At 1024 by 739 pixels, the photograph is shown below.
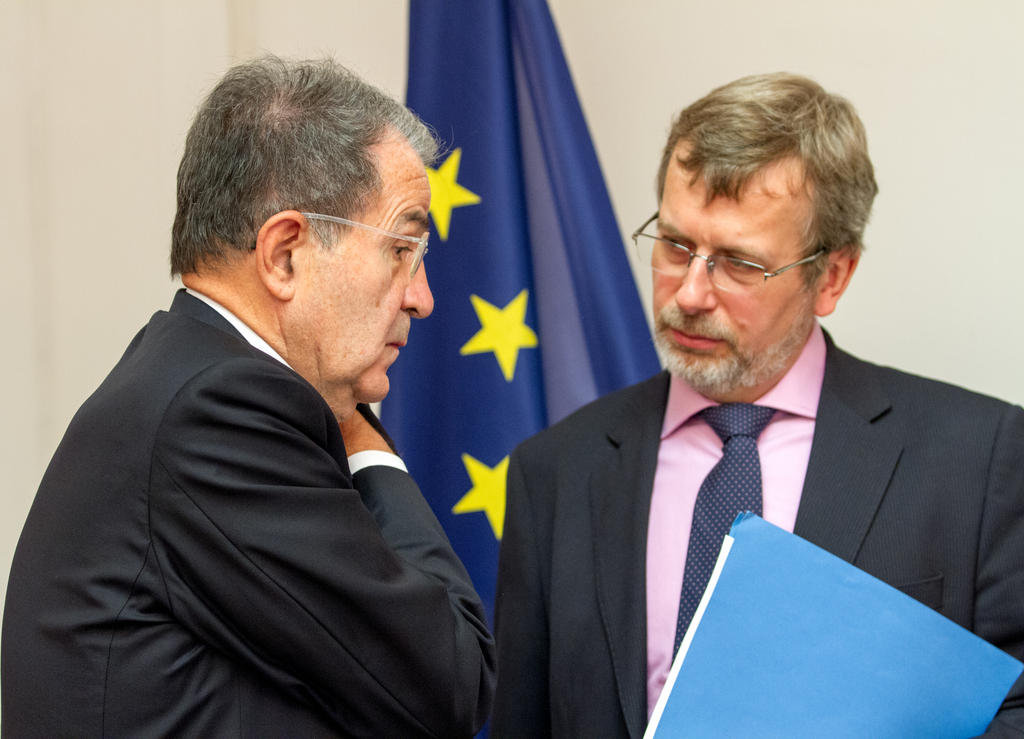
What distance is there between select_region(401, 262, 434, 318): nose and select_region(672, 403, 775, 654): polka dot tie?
0.66 m

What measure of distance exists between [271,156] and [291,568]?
19.7 inches

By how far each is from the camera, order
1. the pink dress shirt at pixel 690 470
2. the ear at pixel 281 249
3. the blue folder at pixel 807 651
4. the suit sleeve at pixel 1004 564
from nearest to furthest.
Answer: the ear at pixel 281 249, the blue folder at pixel 807 651, the suit sleeve at pixel 1004 564, the pink dress shirt at pixel 690 470

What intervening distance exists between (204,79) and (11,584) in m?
1.75

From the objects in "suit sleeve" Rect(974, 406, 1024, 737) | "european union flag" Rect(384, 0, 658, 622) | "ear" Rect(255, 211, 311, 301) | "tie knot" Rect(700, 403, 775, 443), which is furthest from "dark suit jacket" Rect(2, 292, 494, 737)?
"european union flag" Rect(384, 0, 658, 622)

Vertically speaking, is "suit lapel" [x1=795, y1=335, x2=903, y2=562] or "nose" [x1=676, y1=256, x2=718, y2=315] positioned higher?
"nose" [x1=676, y1=256, x2=718, y2=315]

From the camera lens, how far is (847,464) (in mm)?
1809

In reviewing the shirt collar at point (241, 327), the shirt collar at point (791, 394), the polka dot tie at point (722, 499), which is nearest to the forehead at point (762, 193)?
the shirt collar at point (791, 394)

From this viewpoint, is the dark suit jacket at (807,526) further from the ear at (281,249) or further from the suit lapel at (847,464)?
the ear at (281,249)

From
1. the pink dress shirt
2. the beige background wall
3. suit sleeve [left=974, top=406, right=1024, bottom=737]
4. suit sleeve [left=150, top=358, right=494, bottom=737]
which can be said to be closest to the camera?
suit sleeve [left=150, top=358, right=494, bottom=737]

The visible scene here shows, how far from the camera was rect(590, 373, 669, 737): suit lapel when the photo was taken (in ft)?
5.79

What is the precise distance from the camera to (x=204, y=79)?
2680mm

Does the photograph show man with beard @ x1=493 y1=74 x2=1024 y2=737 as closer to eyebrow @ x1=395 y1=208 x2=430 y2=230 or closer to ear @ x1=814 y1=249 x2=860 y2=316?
ear @ x1=814 y1=249 x2=860 y2=316

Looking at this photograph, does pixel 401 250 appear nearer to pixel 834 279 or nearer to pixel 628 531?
pixel 628 531

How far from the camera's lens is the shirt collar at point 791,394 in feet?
6.28
